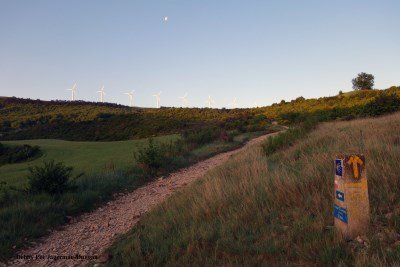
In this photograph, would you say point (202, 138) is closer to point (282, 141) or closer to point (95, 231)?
point (282, 141)

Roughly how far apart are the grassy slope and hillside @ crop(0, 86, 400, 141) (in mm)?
28284

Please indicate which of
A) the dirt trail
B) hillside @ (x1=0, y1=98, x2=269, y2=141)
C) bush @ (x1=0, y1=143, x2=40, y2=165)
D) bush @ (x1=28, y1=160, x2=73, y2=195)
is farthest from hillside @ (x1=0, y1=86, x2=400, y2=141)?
bush @ (x1=28, y1=160, x2=73, y2=195)

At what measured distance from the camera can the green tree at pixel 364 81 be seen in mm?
67312

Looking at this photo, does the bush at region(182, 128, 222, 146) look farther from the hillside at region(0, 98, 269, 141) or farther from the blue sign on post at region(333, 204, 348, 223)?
the blue sign on post at region(333, 204, 348, 223)

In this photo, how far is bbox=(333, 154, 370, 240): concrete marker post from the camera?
4336 millimetres

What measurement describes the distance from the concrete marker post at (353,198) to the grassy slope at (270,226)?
15cm

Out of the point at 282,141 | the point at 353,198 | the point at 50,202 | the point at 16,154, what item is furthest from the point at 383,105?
the point at 16,154

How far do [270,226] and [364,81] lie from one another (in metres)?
70.4

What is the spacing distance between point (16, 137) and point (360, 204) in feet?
202

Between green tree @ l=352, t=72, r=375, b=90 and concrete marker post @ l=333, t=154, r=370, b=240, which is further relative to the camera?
green tree @ l=352, t=72, r=375, b=90

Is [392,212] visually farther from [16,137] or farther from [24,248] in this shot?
[16,137]

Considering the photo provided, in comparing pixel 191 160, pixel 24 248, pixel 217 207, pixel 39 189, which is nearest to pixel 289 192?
pixel 217 207

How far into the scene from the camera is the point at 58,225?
8.08 meters

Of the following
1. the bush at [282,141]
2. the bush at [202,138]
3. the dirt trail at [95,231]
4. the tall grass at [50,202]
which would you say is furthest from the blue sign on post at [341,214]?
the bush at [202,138]
